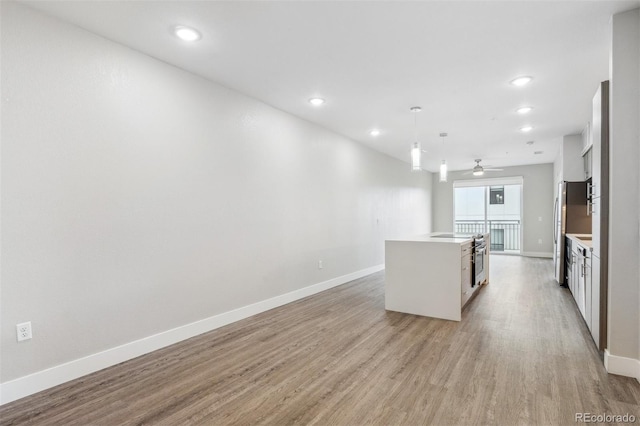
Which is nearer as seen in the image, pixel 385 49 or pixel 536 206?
pixel 385 49

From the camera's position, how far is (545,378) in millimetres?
2381

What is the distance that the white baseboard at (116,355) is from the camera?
7.14 feet

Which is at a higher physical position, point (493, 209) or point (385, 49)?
point (385, 49)

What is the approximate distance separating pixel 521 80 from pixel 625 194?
66.7 inches

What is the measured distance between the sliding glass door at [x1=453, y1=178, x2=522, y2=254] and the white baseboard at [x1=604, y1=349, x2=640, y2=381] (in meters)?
7.70

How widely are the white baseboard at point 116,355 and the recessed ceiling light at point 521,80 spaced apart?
3.75 meters

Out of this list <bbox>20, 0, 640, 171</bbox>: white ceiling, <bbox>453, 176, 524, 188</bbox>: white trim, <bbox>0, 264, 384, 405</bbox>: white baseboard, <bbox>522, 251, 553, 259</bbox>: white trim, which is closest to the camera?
<bbox>0, 264, 384, 405</bbox>: white baseboard

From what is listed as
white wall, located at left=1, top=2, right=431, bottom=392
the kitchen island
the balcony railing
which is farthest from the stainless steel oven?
the balcony railing

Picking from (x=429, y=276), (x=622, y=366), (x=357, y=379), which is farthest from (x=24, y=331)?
(x=622, y=366)

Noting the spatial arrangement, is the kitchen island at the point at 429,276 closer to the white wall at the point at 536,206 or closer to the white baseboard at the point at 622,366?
the white baseboard at the point at 622,366

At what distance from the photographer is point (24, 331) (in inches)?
86.6

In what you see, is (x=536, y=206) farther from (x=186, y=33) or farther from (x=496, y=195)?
(x=186, y=33)

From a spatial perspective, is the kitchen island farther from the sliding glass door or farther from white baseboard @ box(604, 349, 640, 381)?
the sliding glass door
